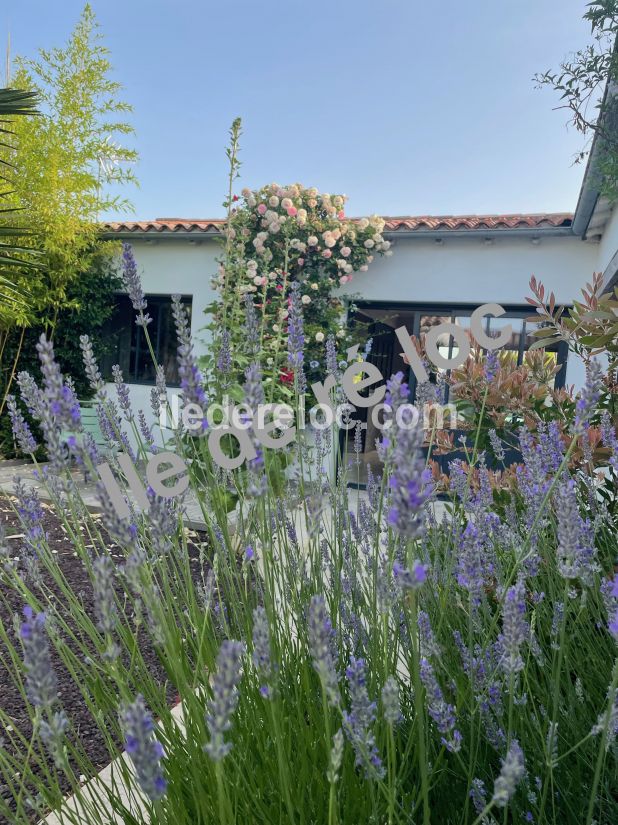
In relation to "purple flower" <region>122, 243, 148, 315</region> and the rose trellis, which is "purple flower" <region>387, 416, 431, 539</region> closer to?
"purple flower" <region>122, 243, 148, 315</region>

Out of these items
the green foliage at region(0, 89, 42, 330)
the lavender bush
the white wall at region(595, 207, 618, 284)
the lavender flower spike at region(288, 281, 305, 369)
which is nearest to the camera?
the lavender bush


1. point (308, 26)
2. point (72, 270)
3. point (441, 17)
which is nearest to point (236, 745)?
point (72, 270)

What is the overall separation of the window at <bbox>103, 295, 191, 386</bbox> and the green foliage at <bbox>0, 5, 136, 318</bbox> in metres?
1.07

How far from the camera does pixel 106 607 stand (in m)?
0.65

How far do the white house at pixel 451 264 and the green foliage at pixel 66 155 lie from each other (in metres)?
0.69

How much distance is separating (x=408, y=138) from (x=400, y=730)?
1322 cm

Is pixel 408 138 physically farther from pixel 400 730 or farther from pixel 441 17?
pixel 400 730

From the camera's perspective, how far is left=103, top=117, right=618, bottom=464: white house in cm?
655

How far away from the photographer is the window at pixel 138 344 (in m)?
9.05

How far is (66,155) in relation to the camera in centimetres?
771

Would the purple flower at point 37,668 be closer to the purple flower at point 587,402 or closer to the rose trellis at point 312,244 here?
the purple flower at point 587,402

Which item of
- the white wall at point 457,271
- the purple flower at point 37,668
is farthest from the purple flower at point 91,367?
the white wall at point 457,271

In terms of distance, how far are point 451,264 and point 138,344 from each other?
4966 mm

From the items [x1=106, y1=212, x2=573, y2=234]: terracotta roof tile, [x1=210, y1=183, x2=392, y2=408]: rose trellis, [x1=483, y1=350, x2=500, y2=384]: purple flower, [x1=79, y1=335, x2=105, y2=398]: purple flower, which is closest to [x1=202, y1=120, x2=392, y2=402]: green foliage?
[x1=210, y1=183, x2=392, y2=408]: rose trellis
